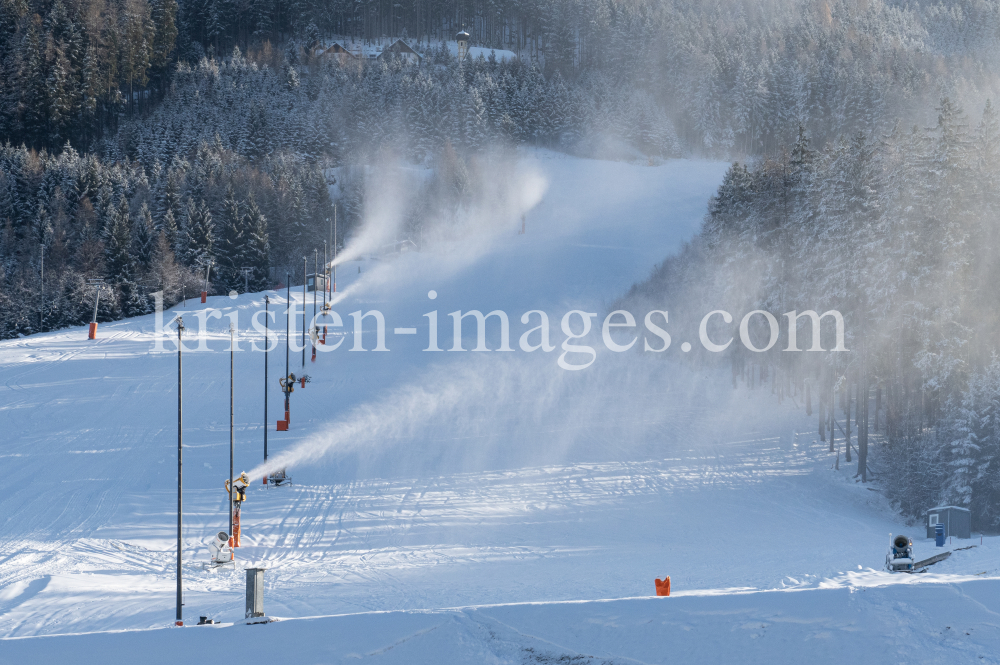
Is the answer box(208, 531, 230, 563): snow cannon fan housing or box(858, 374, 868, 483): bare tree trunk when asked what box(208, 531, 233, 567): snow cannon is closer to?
box(208, 531, 230, 563): snow cannon fan housing

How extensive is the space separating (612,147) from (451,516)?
75.9m

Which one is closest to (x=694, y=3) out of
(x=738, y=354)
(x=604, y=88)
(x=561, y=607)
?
(x=604, y=88)

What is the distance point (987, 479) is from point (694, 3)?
145150mm

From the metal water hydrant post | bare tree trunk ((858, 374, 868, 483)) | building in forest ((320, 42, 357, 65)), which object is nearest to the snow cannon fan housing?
the metal water hydrant post

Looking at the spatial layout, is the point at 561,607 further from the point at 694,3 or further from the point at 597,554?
the point at 694,3

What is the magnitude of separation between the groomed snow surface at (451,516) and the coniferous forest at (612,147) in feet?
14.0

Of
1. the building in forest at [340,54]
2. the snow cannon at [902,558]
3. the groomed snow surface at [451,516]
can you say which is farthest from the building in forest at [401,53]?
the snow cannon at [902,558]

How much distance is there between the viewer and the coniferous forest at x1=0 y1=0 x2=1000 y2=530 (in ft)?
85.4

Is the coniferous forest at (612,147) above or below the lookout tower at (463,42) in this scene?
below

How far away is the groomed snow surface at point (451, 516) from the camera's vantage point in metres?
9.77

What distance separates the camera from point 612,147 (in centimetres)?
9138

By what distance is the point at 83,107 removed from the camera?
95750mm

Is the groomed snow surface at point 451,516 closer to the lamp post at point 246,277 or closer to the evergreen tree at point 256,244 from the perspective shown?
the lamp post at point 246,277

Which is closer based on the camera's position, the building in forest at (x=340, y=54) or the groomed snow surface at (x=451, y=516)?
the groomed snow surface at (x=451, y=516)
